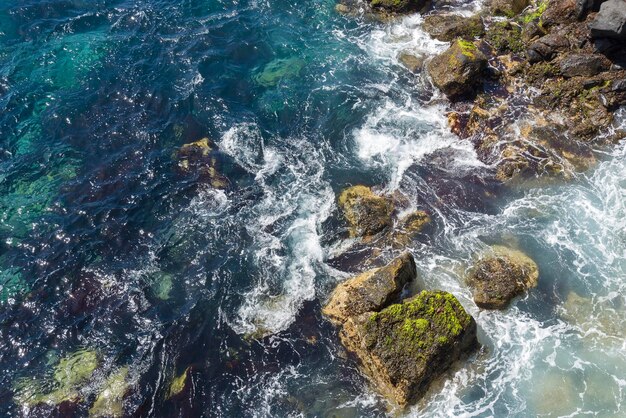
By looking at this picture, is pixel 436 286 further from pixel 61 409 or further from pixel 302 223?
pixel 61 409

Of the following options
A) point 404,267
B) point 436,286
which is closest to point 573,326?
point 436,286

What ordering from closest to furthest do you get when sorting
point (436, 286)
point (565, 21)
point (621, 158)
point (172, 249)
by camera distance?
point (436, 286), point (172, 249), point (621, 158), point (565, 21)


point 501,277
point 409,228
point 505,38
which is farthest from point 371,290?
point 505,38

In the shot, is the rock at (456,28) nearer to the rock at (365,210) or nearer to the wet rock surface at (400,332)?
the rock at (365,210)

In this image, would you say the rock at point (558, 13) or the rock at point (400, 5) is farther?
the rock at point (400, 5)

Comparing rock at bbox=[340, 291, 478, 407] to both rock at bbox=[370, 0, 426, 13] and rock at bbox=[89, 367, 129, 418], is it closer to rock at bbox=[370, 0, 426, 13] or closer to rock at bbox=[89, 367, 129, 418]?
rock at bbox=[89, 367, 129, 418]

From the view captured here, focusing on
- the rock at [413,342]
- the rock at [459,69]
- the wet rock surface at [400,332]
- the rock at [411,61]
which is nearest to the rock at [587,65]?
the rock at [459,69]

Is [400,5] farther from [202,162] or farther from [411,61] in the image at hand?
[202,162]

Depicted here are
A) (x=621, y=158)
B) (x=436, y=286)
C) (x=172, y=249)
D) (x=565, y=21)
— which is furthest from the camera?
(x=565, y=21)
